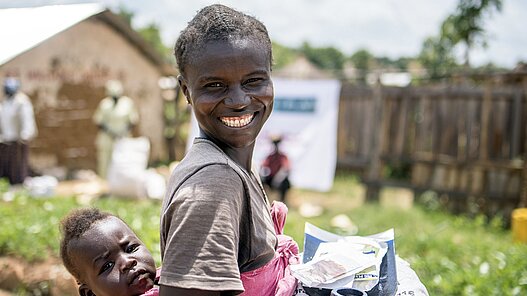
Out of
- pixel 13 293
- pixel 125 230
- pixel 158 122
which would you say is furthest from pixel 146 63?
pixel 125 230

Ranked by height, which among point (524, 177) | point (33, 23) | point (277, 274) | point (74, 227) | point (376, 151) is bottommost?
point (524, 177)

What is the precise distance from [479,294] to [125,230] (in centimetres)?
277

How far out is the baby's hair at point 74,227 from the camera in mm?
1648

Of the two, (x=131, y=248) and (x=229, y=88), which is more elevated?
(x=229, y=88)

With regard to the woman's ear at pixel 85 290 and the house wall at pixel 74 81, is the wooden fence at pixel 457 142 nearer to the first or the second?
the house wall at pixel 74 81

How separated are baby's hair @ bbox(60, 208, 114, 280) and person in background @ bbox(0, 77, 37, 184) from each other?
803 centimetres

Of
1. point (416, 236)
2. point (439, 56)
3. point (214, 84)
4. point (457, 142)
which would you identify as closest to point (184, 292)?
point (214, 84)

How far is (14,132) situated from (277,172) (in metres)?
4.25

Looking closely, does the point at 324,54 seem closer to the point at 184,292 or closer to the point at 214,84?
the point at 214,84

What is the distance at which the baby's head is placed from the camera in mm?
1607

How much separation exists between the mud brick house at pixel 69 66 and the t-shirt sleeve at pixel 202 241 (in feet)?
32.6

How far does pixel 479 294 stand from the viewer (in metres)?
3.71

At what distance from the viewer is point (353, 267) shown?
1527 millimetres

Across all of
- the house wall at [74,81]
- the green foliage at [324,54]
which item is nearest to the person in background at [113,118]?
the house wall at [74,81]
